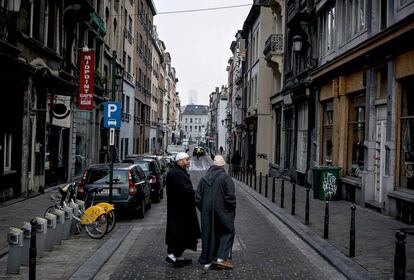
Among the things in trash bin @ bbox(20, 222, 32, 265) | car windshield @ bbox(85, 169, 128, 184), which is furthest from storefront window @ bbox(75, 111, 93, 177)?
trash bin @ bbox(20, 222, 32, 265)

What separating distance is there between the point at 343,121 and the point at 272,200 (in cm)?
414

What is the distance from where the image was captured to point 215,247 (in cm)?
805

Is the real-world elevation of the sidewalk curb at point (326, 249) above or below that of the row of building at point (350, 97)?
below

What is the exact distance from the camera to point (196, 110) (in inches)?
7254

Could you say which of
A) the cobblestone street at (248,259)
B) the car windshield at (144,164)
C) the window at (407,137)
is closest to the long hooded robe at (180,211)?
the cobblestone street at (248,259)

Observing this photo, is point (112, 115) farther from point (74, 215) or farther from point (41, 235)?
point (41, 235)

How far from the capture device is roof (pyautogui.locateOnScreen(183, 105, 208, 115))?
184125 mm

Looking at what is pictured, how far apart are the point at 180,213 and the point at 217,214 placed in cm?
61

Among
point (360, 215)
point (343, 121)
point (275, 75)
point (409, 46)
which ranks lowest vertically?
point (360, 215)

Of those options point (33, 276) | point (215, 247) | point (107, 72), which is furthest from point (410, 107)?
point (107, 72)

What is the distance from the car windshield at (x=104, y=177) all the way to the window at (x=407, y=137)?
7134 mm

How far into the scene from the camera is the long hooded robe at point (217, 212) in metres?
7.88

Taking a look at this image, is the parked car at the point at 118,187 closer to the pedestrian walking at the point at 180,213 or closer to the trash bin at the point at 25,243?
the trash bin at the point at 25,243

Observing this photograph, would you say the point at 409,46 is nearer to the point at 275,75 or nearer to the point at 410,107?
the point at 410,107
